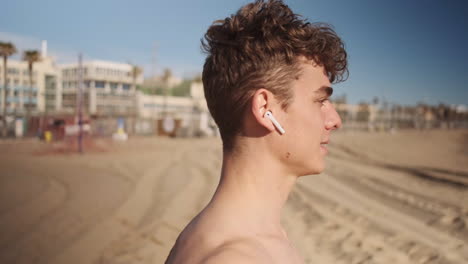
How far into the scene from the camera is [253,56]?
3.35ft

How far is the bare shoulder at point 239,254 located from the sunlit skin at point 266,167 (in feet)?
0.09

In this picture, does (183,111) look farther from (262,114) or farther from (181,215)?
(262,114)

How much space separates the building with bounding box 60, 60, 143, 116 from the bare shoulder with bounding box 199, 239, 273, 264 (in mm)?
52006

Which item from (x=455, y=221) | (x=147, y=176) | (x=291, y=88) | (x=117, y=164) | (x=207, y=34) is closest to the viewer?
(x=291, y=88)

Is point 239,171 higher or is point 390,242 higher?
point 239,171

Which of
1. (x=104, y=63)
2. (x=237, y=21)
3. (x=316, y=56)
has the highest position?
(x=104, y=63)

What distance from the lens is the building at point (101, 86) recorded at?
178 ft

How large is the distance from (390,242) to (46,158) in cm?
1393

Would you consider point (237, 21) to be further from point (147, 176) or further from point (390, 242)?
point (147, 176)

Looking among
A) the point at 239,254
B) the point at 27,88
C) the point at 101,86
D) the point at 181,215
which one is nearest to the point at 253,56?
the point at 239,254

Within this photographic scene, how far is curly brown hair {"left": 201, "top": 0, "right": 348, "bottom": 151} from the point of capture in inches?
40.4

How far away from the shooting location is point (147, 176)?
33.1 feet

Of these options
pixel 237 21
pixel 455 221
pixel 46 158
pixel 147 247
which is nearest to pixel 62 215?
pixel 147 247

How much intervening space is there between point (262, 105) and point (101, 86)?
233 feet
